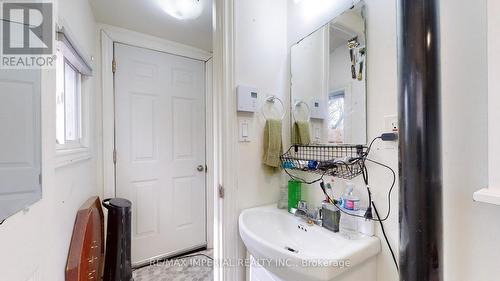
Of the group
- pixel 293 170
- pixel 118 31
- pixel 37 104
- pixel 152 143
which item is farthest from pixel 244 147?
pixel 118 31

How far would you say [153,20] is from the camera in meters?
1.75

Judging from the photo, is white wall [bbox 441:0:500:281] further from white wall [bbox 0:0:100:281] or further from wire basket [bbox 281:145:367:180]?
white wall [bbox 0:0:100:281]

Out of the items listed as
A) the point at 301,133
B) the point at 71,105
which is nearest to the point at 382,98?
the point at 301,133

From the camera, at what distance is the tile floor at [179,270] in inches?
70.8

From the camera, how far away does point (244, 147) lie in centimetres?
125

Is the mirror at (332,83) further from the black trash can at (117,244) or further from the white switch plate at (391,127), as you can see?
the black trash can at (117,244)

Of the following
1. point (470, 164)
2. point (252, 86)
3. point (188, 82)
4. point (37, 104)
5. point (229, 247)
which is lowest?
point (229, 247)

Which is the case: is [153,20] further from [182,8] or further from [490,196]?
[490,196]

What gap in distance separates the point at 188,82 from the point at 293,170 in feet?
4.93

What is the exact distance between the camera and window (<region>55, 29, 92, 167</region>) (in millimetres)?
1104

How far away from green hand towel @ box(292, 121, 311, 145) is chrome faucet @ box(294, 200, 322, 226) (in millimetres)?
361

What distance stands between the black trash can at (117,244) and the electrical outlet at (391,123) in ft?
5.72

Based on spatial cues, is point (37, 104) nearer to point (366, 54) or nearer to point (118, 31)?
point (366, 54)

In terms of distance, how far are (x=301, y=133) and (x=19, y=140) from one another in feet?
3.87
